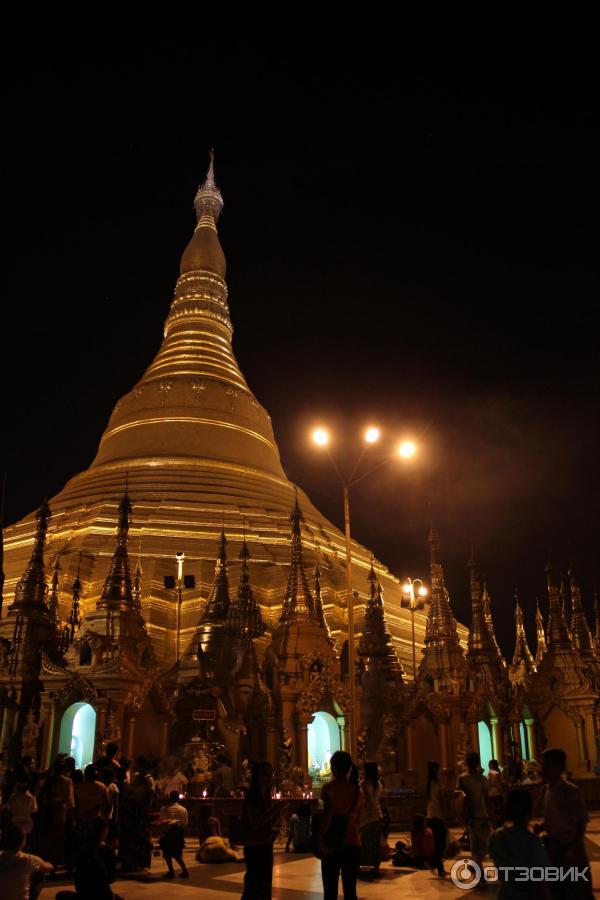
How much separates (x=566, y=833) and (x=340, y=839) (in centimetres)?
224

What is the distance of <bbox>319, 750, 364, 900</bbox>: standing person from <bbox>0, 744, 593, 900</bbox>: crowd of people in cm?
1

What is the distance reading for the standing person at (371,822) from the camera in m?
11.0

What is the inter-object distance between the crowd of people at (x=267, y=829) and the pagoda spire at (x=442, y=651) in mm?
8737

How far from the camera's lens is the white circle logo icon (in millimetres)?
10281

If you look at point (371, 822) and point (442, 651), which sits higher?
point (442, 651)

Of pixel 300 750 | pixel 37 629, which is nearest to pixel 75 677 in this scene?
pixel 37 629

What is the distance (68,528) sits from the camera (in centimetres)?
3681

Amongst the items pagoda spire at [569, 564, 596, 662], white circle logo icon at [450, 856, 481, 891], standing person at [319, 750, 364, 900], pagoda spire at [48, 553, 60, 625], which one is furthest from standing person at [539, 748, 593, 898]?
pagoda spire at [569, 564, 596, 662]

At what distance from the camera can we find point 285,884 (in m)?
10.6

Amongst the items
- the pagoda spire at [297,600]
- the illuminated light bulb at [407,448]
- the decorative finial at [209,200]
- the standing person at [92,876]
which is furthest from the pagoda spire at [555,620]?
the decorative finial at [209,200]

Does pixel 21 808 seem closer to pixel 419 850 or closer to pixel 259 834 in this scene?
pixel 259 834

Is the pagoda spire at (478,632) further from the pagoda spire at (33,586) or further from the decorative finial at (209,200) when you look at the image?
the decorative finial at (209,200)

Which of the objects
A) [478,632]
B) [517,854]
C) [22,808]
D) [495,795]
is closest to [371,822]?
[495,795]

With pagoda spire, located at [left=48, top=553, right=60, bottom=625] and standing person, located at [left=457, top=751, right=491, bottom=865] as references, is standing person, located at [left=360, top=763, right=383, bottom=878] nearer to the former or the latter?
standing person, located at [left=457, top=751, right=491, bottom=865]
